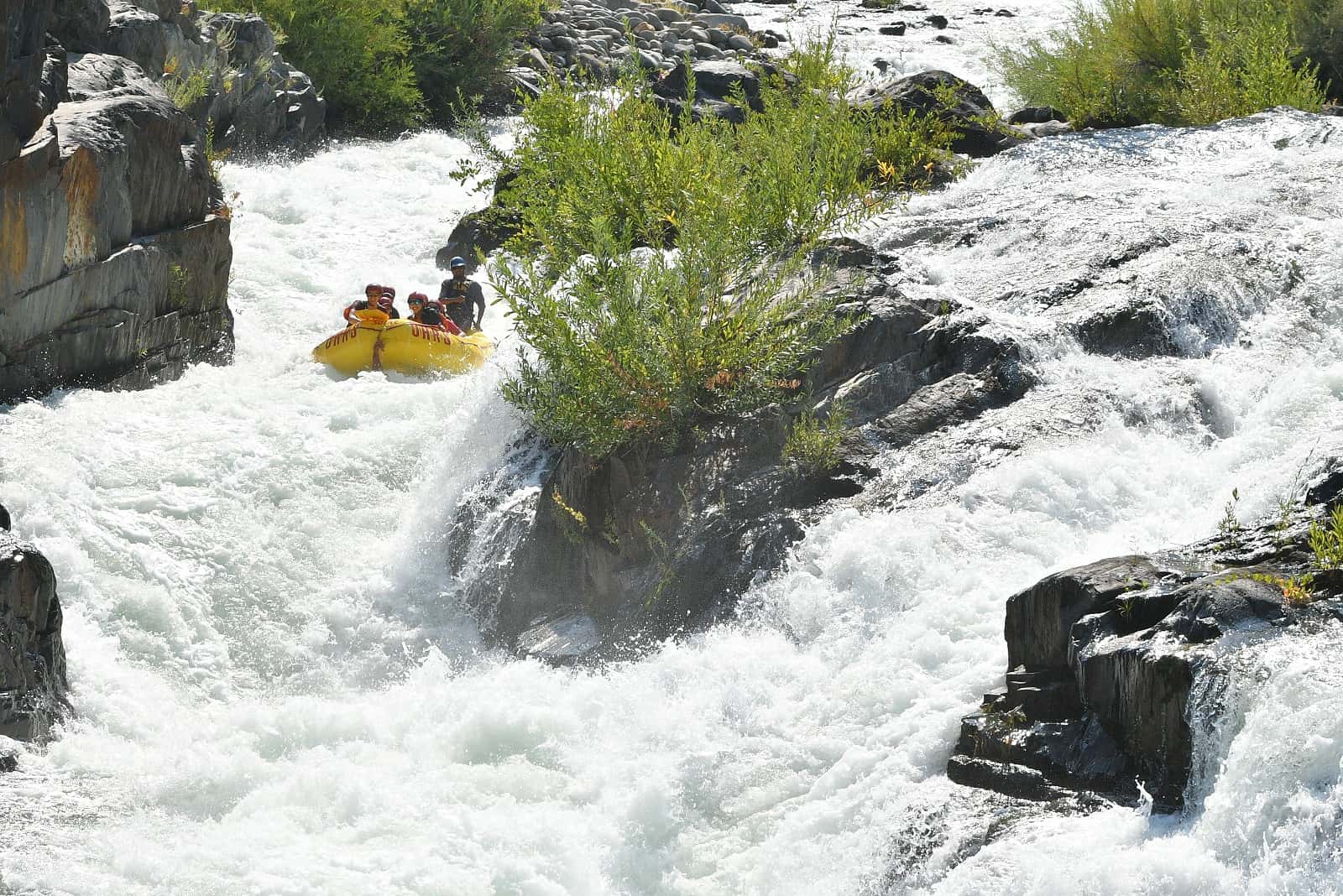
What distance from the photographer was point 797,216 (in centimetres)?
867

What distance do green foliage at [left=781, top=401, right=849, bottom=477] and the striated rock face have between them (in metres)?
3.94

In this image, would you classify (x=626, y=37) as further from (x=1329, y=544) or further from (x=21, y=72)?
(x=1329, y=544)

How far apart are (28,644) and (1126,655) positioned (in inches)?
203

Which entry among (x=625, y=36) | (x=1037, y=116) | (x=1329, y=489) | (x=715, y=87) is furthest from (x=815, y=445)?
(x=625, y=36)

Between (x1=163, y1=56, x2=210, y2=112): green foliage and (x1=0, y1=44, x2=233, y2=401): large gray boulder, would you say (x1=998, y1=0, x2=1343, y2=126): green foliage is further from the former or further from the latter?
(x1=163, y1=56, x2=210, y2=112): green foliage

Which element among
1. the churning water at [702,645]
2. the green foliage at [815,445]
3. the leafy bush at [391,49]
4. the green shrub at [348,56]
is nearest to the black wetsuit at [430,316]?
the churning water at [702,645]

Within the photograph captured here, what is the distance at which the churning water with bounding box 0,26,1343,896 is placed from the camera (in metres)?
5.17

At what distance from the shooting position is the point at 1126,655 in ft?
16.3

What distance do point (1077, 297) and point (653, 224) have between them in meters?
2.74

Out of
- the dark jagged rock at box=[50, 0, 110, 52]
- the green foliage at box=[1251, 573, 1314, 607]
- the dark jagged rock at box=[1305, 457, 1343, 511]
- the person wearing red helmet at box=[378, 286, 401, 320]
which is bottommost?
the person wearing red helmet at box=[378, 286, 401, 320]

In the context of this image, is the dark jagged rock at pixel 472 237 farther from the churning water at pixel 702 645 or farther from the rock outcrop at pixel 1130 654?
the rock outcrop at pixel 1130 654

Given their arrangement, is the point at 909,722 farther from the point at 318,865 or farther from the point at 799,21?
the point at 799,21

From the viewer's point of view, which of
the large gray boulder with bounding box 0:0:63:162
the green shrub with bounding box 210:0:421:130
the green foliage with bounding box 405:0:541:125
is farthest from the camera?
the green foliage with bounding box 405:0:541:125

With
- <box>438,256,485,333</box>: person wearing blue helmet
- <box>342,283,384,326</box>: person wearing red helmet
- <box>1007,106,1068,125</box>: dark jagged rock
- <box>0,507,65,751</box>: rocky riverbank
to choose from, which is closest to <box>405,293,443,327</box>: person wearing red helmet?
<box>342,283,384,326</box>: person wearing red helmet
